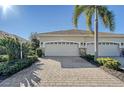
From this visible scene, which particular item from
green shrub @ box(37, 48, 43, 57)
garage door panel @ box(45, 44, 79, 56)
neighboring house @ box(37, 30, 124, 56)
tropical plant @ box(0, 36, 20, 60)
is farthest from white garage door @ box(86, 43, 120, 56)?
tropical plant @ box(0, 36, 20, 60)

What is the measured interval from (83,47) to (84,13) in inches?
213

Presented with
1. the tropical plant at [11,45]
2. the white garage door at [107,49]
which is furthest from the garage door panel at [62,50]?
the tropical plant at [11,45]

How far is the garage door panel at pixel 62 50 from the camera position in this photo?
23.0 metres

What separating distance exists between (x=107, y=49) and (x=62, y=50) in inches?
169

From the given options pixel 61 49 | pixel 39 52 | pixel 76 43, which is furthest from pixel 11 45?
pixel 76 43

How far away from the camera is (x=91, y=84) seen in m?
10.1

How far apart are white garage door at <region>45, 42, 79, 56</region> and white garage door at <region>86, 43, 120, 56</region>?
1.36m

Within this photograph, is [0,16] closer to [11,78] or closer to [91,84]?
[11,78]

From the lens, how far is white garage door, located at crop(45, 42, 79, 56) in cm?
2303

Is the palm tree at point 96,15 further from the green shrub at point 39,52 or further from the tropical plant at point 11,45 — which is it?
the green shrub at point 39,52

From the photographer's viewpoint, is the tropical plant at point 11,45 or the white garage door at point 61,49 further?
the white garage door at point 61,49

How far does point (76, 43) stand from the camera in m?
24.0
